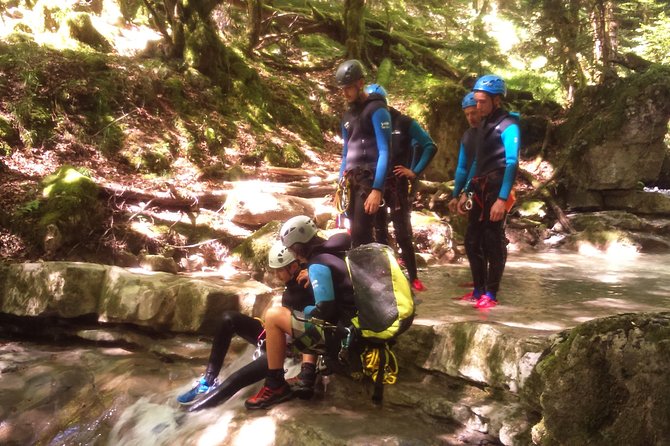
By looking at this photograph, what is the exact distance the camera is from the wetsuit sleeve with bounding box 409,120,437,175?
5176 mm

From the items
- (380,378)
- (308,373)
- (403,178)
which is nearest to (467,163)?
(403,178)

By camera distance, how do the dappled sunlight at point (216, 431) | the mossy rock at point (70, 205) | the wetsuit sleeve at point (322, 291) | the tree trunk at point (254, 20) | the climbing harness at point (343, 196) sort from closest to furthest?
1. the dappled sunlight at point (216, 431)
2. the wetsuit sleeve at point (322, 291)
3. the climbing harness at point (343, 196)
4. the mossy rock at point (70, 205)
5. the tree trunk at point (254, 20)

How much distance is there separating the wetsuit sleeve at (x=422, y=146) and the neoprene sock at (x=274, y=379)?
2.58m

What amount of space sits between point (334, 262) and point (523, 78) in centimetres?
1589

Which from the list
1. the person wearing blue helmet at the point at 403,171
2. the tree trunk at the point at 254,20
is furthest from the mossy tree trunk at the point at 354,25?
the person wearing blue helmet at the point at 403,171

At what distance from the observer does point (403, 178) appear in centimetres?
520

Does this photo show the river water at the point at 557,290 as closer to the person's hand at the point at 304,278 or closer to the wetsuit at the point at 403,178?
the wetsuit at the point at 403,178

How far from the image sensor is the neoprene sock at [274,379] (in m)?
4.02

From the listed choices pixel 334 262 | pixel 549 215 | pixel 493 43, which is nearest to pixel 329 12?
pixel 493 43

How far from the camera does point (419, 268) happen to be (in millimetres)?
7801

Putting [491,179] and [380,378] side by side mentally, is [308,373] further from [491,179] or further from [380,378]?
[491,179]

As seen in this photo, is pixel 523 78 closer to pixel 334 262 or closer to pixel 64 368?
pixel 334 262

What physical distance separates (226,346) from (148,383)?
37.1 inches

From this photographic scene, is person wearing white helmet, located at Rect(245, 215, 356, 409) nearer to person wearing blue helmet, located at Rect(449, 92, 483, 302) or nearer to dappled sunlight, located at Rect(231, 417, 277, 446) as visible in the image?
dappled sunlight, located at Rect(231, 417, 277, 446)
